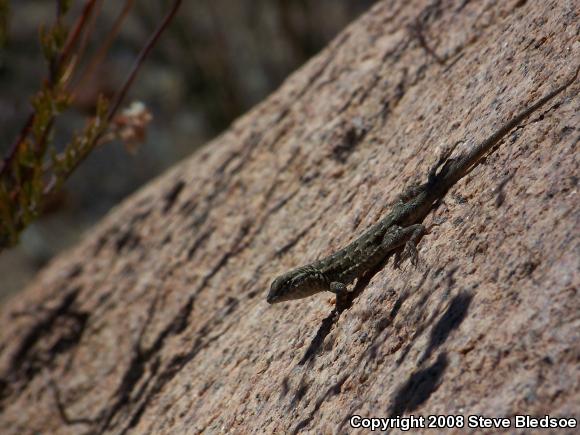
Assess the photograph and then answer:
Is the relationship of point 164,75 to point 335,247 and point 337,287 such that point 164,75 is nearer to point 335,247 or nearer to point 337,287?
point 335,247

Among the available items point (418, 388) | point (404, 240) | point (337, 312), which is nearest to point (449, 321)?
point (418, 388)

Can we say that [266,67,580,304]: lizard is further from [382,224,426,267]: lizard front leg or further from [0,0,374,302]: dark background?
[0,0,374,302]: dark background

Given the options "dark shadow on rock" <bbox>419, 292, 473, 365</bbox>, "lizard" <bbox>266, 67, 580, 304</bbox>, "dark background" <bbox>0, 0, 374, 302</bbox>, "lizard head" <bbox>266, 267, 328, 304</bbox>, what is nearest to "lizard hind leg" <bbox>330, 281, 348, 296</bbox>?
"lizard" <bbox>266, 67, 580, 304</bbox>

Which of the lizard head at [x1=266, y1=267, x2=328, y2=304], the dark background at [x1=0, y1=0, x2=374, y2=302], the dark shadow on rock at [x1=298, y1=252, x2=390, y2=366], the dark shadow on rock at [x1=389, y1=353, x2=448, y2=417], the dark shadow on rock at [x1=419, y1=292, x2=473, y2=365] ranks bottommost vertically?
the dark shadow on rock at [x1=389, y1=353, x2=448, y2=417]

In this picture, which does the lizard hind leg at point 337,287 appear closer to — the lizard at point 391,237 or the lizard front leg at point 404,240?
the lizard at point 391,237

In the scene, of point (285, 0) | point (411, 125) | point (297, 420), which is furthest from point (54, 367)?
point (285, 0)

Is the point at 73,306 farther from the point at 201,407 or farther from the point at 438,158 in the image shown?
the point at 438,158
